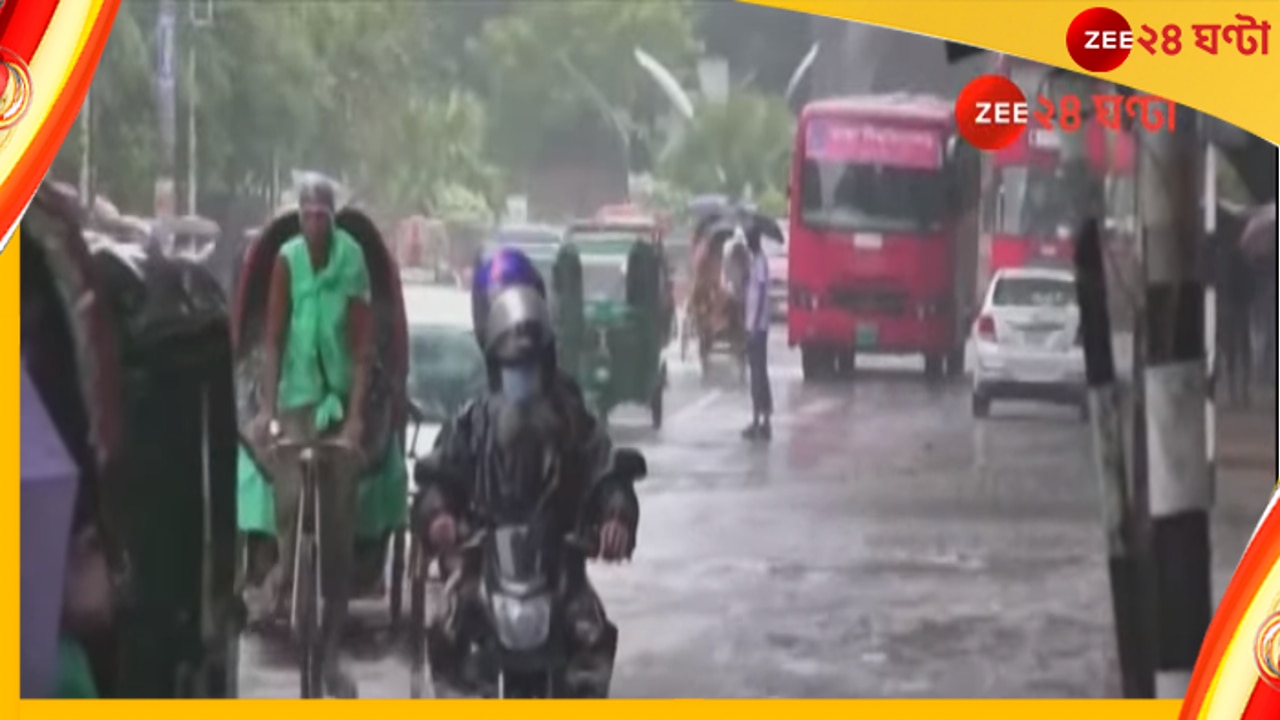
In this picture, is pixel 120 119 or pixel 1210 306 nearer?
pixel 120 119

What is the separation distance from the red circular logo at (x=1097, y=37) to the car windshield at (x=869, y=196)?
34 cm

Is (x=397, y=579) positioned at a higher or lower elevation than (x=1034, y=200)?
lower

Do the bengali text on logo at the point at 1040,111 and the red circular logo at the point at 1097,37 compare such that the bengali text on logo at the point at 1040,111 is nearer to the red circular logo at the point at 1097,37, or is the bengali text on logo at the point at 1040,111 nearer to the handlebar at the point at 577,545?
the red circular logo at the point at 1097,37

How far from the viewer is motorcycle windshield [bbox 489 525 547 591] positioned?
3234mm

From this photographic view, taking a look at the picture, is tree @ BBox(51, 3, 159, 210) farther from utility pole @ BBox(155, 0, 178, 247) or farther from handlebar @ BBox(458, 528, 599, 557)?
handlebar @ BBox(458, 528, 599, 557)

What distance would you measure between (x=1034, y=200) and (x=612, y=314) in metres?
0.83

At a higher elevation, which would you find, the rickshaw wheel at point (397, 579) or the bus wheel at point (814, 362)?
the bus wheel at point (814, 362)

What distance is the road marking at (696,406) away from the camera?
3258 mm

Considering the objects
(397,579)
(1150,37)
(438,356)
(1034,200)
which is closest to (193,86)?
(438,356)

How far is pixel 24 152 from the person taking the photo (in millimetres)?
3117

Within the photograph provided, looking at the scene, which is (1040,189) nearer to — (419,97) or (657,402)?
(657,402)

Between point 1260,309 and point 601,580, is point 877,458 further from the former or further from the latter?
point 1260,309

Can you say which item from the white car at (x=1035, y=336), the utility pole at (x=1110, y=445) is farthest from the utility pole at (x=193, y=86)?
the utility pole at (x=1110, y=445)

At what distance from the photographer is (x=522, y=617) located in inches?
128
